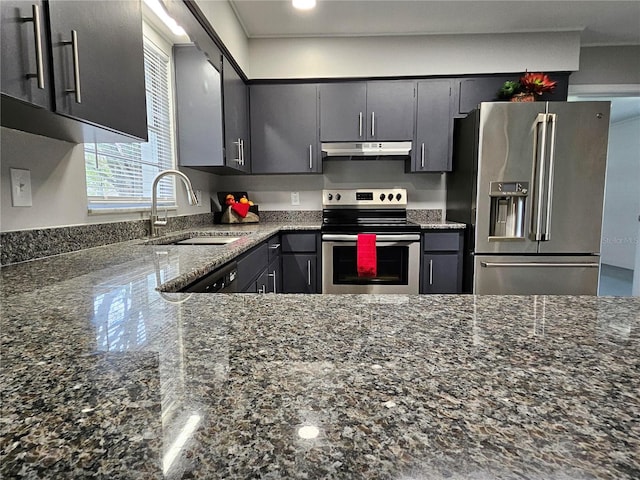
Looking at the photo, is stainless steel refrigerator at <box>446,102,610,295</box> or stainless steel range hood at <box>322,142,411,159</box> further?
stainless steel range hood at <box>322,142,411,159</box>

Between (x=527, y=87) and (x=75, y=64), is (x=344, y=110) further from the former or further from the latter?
(x=75, y=64)

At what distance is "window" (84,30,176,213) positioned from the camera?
5.55 feet

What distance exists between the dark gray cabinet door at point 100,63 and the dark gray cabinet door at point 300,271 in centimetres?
162

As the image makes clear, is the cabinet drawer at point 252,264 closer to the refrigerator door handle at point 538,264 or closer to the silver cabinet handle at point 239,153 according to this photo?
the silver cabinet handle at point 239,153

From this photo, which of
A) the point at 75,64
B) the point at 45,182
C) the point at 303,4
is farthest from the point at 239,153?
the point at 75,64

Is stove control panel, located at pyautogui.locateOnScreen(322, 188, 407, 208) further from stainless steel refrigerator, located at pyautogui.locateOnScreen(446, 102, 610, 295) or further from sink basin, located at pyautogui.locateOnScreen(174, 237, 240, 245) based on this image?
sink basin, located at pyautogui.locateOnScreen(174, 237, 240, 245)

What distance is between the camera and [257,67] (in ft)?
9.91

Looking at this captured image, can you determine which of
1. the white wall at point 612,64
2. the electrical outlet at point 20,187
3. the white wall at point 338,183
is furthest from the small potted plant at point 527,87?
the electrical outlet at point 20,187

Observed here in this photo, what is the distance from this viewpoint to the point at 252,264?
1979 mm

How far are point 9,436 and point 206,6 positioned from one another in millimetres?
2225

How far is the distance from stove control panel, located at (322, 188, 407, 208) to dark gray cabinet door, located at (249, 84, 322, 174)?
Answer: 324 mm

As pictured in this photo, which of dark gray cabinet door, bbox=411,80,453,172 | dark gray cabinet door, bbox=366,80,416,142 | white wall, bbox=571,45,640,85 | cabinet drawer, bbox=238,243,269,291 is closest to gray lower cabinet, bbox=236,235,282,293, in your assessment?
cabinet drawer, bbox=238,243,269,291

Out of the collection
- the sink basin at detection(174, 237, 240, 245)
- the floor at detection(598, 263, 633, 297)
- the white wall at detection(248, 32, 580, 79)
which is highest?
the white wall at detection(248, 32, 580, 79)

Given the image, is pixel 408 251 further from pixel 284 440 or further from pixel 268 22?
pixel 284 440
